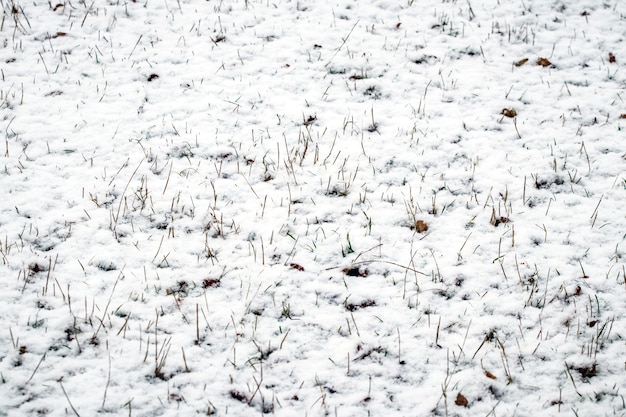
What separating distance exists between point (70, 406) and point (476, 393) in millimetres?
1945

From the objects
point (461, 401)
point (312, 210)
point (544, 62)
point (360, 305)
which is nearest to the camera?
point (461, 401)

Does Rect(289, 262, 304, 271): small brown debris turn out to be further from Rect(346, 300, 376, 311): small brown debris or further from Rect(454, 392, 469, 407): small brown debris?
Rect(454, 392, 469, 407): small brown debris

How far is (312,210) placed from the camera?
3553 millimetres

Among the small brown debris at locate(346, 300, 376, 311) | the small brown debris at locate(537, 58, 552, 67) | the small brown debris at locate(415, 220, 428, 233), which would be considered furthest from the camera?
the small brown debris at locate(537, 58, 552, 67)

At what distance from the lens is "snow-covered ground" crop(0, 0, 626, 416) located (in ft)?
8.38

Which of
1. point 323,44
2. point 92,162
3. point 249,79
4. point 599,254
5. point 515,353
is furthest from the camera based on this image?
point 323,44

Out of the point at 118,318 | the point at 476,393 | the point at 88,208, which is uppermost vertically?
the point at 88,208

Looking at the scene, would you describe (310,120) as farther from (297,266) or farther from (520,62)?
(520,62)

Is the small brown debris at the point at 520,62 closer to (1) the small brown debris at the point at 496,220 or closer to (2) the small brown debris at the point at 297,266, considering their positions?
(1) the small brown debris at the point at 496,220

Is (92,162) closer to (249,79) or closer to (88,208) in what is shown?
(88,208)

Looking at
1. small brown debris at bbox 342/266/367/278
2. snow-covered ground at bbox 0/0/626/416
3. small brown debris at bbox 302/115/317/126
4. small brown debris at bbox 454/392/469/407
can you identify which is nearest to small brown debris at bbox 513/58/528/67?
snow-covered ground at bbox 0/0/626/416

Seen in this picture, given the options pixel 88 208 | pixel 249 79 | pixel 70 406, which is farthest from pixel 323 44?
pixel 70 406

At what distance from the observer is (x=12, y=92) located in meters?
4.43

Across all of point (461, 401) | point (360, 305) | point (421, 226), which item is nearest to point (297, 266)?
point (360, 305)
